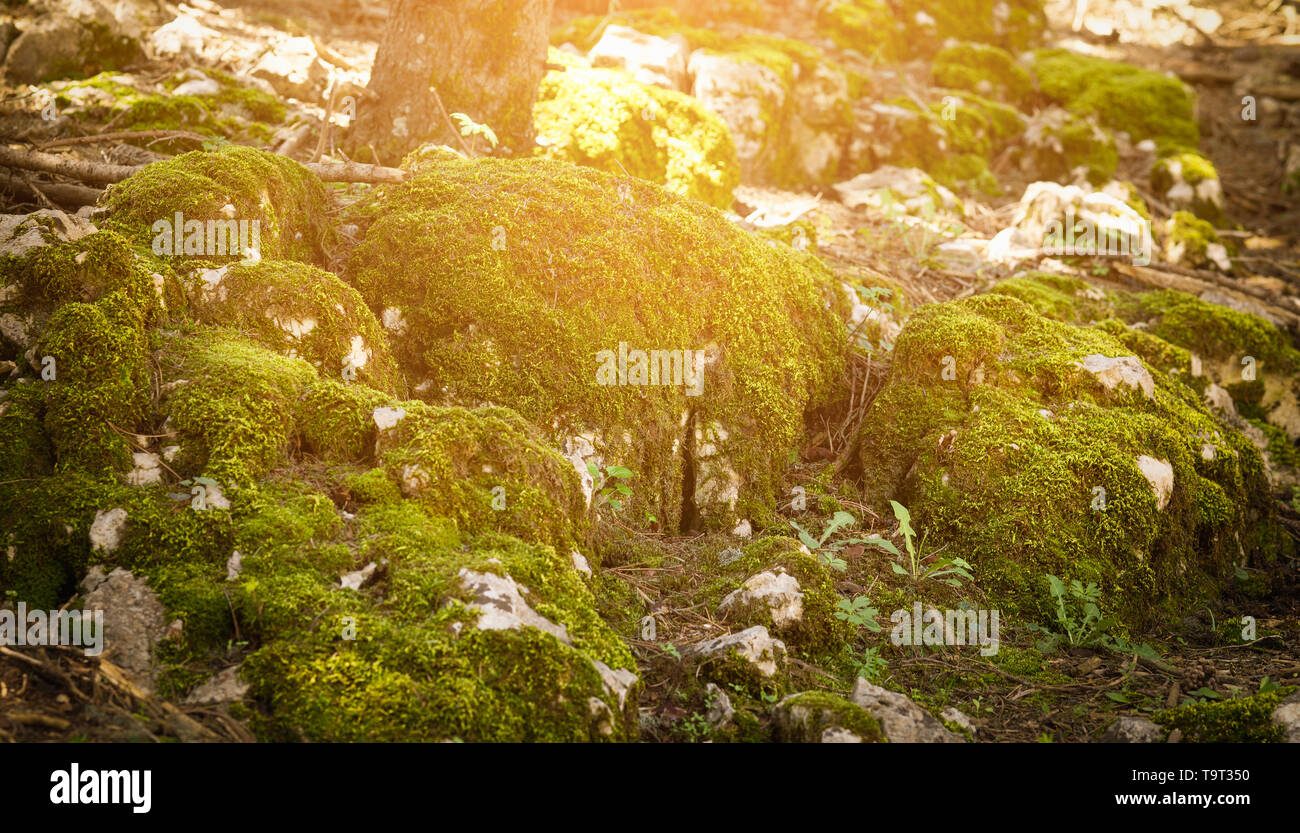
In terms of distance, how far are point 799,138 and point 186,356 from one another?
8.76 meters

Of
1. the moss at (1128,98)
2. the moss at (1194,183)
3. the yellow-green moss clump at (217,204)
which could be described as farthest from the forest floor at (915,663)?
the moss at (1128,98)

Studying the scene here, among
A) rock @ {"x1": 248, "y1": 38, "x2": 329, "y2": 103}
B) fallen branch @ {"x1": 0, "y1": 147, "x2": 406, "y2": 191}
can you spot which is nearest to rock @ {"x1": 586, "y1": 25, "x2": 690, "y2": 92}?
rock @ {"x1": 248, "y1": 38, "x2": 329, "y2": 103}

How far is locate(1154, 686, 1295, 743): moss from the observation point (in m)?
3.47

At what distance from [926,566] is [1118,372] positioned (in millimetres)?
2098

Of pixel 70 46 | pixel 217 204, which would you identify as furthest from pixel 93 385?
pixel 70 46

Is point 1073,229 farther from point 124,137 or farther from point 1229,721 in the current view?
point 124,137

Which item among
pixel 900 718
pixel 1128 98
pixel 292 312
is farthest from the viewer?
pixel 1128 98

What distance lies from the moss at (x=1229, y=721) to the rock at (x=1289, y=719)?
0.02m

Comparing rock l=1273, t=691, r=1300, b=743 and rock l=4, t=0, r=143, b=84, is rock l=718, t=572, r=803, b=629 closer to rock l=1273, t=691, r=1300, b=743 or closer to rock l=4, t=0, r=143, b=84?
rock l=1273, t=691, r=1300, b=743

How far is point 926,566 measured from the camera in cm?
480

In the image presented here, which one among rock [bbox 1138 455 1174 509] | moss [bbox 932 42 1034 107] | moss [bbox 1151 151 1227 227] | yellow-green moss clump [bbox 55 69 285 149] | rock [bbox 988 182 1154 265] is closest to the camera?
rock [bbox 1138 455 1174 509]

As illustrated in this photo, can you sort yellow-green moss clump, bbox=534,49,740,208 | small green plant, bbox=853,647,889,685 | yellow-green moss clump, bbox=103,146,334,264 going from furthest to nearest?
yellow-green moss clump, bbox=534,49,740,208 → yellow-green moss clump, bbox=103,146,334,264 → small green plant, bbox=853,647,889,685

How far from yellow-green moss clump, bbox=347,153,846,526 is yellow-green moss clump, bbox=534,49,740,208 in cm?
238
